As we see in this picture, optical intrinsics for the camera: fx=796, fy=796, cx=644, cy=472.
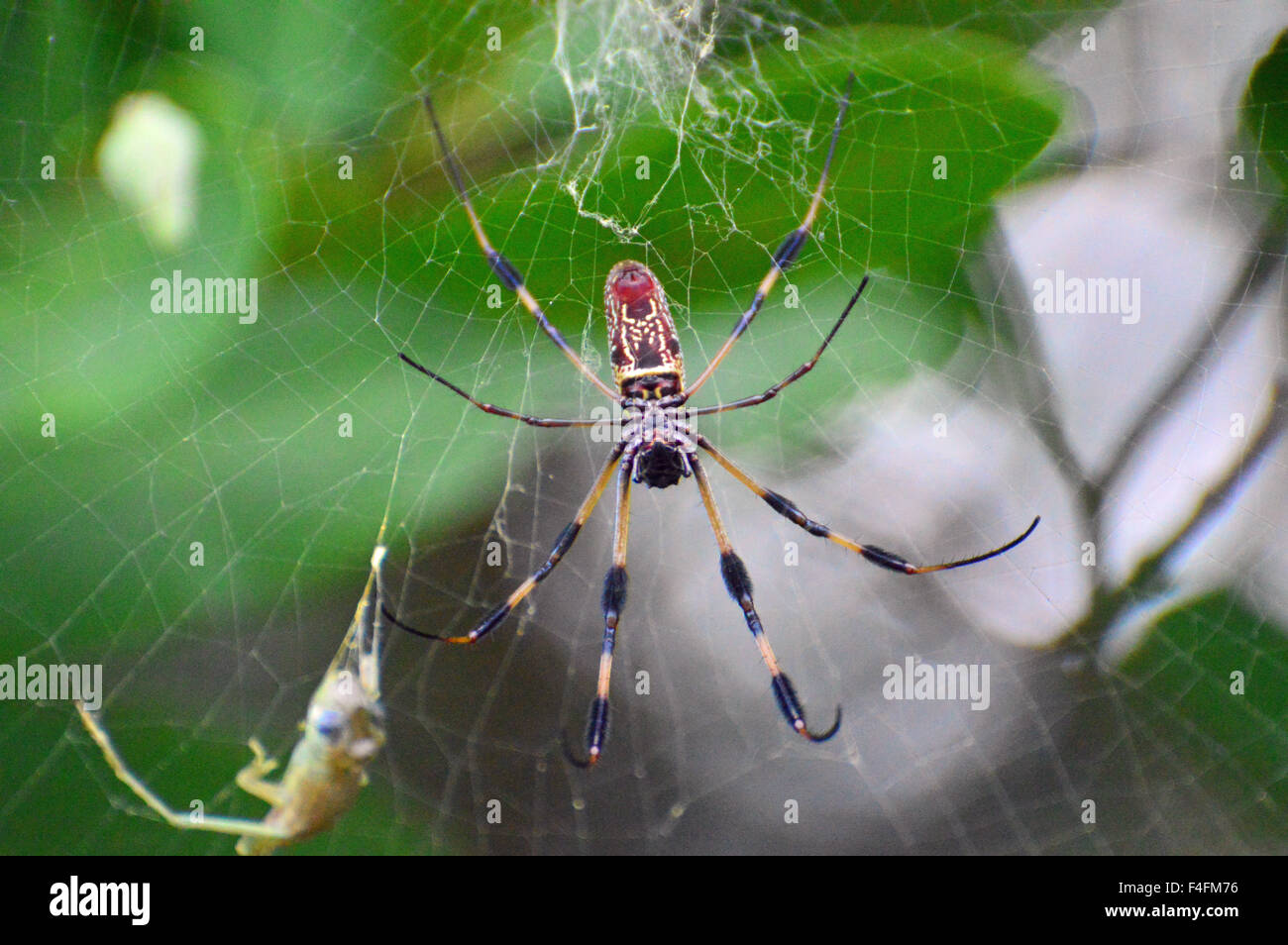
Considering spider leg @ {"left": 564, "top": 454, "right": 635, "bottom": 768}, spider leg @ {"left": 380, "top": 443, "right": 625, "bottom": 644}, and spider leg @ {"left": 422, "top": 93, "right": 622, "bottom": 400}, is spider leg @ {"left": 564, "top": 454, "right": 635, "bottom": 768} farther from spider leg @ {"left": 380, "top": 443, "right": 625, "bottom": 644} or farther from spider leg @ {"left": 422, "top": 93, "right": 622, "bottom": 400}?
spider leg @ {"left": 422, "top": 93, "right": 622, "bottom": 400}

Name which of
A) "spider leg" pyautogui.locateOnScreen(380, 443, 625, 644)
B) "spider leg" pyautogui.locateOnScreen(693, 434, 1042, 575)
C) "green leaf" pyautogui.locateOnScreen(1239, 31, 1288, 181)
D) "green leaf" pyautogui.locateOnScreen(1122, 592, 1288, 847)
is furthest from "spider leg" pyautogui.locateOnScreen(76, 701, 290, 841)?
"green leaf" pyautogui.locateOnScreen(1239, 31, 1288, 181)

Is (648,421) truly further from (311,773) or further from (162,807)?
(162,807)

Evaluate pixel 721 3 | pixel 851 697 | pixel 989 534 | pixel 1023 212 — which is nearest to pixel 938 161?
pixel 1023 212

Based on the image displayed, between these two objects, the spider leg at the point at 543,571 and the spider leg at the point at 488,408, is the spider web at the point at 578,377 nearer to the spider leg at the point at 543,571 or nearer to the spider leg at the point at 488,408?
the spider leg at the point at 488,408

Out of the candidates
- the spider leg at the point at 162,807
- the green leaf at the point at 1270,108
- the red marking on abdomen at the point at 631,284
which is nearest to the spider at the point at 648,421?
the red marking on abdomen at the point at 631,284

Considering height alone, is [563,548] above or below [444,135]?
below

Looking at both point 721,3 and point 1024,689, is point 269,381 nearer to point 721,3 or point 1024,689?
point 721,3

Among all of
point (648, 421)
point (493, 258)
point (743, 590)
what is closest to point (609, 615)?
point (743, 590)
